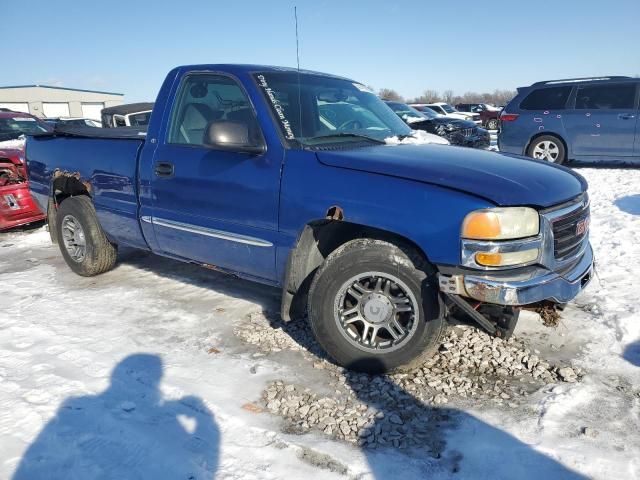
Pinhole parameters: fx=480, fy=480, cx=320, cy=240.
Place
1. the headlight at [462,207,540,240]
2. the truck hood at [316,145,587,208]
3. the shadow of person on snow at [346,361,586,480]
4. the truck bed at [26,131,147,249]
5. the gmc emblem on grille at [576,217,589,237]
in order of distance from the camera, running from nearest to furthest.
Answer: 1. the shadow of person on snow at [346,361,586,480]
2. the headlight at [462,207,540,240]
3. the truck hood at [316,145,587,208]
4. the gmc emblem on grille at [576,217,589,237]
5. the truck bed at [26,131,147,249]

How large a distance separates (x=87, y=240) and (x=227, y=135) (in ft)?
8.22

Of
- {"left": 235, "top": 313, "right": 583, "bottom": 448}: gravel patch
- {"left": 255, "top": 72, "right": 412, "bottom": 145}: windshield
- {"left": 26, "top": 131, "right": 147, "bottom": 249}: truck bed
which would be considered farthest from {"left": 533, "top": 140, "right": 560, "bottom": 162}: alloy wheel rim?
{"left": 26, "top": 131, "right": 147, "bottom": 249}: truck bed

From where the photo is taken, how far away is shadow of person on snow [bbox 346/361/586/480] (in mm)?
2254

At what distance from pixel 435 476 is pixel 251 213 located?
76.2 inches

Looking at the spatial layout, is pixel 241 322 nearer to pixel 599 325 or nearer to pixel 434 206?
pixel 434 206

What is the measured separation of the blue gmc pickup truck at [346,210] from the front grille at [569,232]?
13 millimetres

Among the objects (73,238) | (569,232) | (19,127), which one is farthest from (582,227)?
(19,127)

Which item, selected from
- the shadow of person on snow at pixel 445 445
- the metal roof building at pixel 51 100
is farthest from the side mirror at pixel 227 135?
the metal roof building at pixel 51 100

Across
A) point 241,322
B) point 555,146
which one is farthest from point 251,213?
point 555,146

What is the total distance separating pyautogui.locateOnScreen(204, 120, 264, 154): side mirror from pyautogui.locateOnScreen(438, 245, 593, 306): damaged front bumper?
153 cm

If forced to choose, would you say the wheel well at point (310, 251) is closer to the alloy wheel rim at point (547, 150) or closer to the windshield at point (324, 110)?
the windshield at point (324, 110)

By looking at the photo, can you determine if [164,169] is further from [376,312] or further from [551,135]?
[551,135]

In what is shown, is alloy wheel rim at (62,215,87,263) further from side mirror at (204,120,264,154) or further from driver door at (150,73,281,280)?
side mirror at (204,120,264,154)

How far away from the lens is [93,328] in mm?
3764
